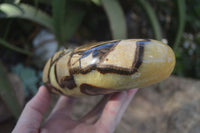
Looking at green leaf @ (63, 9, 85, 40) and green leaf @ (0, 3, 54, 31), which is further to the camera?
green leaf @ (63, 9, 85, 40)

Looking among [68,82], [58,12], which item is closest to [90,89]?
[68,82]

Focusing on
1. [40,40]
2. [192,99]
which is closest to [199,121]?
[192,99]

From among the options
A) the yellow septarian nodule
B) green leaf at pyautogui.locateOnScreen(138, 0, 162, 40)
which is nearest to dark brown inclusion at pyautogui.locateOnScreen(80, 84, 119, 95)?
the yellow septarian nodule

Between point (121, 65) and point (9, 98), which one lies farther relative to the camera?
point (9, 98)

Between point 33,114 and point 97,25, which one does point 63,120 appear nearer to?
point 33,114

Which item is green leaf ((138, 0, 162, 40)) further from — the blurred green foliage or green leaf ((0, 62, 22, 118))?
green leaf ((0, 62, 22, 118))

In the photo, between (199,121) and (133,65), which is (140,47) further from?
(199,121)

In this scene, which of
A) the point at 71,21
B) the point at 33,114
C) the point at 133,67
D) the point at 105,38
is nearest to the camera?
the point at 133,67
